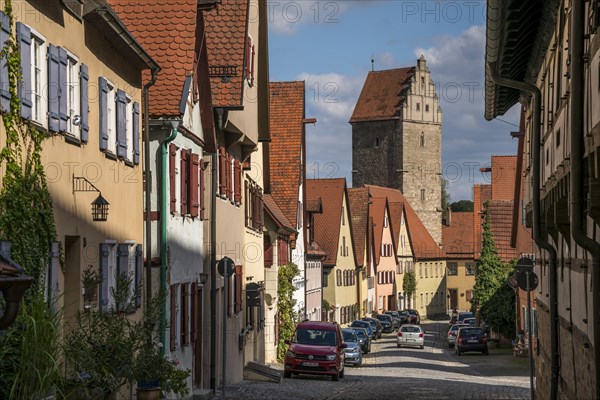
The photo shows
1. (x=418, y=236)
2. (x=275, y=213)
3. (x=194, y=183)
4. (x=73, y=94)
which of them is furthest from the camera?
(x=418, y=236)

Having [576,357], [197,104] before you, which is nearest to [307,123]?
[197,104]

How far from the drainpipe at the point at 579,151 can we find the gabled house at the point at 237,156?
13.8 m

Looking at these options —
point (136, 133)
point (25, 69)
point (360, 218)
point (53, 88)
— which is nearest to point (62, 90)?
point (53, 88)

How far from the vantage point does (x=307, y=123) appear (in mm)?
53125

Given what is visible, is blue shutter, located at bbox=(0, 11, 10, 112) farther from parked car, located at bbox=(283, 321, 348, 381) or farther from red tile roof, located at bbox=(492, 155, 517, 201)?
red tile roof, located at bbox=(492, 155, 517, 201)

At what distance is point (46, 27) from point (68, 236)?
3.01m

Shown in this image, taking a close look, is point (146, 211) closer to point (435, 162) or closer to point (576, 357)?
point (576, 357)

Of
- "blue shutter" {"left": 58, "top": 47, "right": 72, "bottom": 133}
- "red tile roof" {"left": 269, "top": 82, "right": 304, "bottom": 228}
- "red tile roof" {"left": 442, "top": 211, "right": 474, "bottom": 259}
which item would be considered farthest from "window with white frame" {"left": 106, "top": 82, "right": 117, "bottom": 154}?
"red tile roof" {"left": 442, "top": 211, "right": 474, "bottom": 259}

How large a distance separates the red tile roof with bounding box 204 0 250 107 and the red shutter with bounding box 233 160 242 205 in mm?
4559

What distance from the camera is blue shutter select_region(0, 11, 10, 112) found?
38.2 feet

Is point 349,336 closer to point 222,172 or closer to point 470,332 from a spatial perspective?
point 470,332

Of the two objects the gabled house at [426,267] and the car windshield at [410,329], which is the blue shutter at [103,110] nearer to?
the car windshield at [410,329]

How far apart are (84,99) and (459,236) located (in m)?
110

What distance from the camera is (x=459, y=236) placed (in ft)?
406
